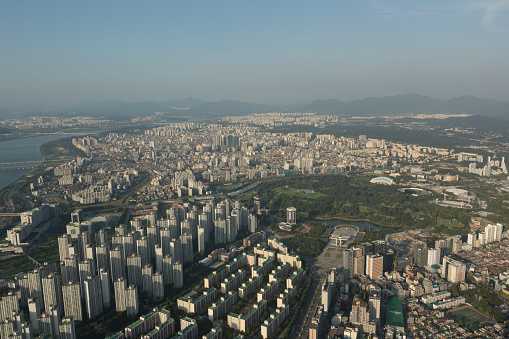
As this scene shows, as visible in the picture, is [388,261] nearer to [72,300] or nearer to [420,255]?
[420,255]

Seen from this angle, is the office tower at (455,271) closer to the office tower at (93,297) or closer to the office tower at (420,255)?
the office tower at (420,255)

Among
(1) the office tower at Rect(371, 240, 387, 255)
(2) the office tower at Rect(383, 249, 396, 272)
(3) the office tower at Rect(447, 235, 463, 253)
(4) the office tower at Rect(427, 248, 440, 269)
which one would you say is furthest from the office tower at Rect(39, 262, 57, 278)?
(3) the office tower at Rect(447, 235, 463, 253)

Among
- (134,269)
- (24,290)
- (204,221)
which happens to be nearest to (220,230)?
(204,221)

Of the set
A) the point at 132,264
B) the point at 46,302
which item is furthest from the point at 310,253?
the point at 46,302

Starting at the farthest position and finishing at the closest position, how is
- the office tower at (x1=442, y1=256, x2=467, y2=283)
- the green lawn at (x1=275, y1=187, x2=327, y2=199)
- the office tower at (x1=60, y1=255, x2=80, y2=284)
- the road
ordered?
the green lawn at (x1=275, y1=187, x2=327, y2=199)
the office tower at (x1=442, y1=256, x2=467, y2=283)
the office tower at (x1=60, y1=255, x2=80, y2=284)
the road

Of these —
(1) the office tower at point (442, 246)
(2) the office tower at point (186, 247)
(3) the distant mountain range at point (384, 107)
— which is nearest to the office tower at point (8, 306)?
(2) the office tower at point (186, 247)

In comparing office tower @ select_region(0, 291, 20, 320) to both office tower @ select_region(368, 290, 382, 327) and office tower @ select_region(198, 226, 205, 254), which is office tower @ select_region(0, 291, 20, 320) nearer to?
office tower @ select_region(198, 226, 205, 254)
